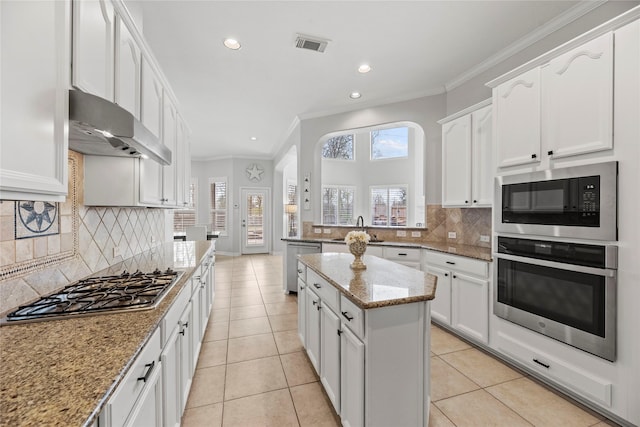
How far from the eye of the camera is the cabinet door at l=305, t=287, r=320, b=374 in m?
1.98

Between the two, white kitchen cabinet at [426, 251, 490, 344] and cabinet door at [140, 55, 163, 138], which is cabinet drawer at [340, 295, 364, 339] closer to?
white kitchen cabinet at [426, 251, 490, 344]

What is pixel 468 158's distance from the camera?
2.98 metres

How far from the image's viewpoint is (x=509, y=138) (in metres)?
2.28

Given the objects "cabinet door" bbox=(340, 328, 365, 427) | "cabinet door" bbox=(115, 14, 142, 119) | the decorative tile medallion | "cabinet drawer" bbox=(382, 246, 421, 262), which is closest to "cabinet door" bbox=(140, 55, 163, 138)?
"cabinet door" bbox=(115, 14, 142, 119)

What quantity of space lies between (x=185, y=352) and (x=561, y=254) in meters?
2.59

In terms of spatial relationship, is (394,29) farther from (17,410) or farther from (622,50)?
(17,410)

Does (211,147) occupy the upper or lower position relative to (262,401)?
upper

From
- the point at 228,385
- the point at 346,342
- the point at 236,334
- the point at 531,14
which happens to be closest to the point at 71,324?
the point at 346,342

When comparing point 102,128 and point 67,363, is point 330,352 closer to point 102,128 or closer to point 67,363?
point 67,363

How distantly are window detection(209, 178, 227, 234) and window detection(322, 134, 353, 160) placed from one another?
3.61 m

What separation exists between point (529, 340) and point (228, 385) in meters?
2.33

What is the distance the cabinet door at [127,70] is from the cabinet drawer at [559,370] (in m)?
3.23

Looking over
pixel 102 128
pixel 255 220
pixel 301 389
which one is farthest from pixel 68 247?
pixel 255 220

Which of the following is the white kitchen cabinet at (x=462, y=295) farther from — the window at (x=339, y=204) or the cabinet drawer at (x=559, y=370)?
the window at (x=339, y=204)
